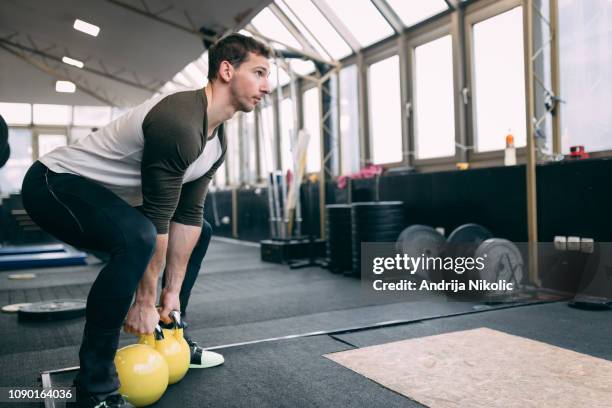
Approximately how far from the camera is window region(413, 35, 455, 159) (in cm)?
452

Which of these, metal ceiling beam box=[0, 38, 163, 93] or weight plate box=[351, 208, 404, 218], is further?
metal ceiling beam box=[0, 38, 163, 93]

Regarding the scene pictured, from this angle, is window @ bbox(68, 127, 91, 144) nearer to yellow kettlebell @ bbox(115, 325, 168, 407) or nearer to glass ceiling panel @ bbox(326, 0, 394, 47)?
glass ceiling panel @ bbox(326, 0, 394, 47)

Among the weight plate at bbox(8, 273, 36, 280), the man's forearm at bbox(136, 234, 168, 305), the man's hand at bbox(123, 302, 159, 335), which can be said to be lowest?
the weight plate at bbox(8, 273, 36, 280)

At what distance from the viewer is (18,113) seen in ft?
34.8

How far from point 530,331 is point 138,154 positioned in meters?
1.89

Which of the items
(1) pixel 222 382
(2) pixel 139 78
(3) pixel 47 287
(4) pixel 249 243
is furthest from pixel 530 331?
(2) pixel 139 78

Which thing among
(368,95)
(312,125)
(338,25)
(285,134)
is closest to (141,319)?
(368,95)

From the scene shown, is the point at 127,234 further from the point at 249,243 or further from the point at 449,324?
the point at 249,243

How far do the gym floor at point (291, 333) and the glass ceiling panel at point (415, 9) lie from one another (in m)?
2.41

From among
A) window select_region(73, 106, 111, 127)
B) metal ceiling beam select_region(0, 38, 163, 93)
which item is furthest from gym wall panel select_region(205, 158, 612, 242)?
window select_region(73, 106, 111, 127)

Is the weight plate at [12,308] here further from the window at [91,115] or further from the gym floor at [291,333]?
the window at [91,115]

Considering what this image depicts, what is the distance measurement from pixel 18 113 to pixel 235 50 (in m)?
10.7

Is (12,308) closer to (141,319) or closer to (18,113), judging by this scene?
(141,319)

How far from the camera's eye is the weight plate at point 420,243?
3.83 metres
